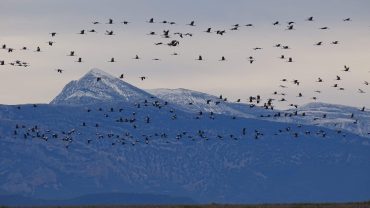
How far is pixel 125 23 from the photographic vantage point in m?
113

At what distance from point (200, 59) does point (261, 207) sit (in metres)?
17.9

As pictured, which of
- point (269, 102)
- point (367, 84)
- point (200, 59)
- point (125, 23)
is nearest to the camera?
point (125, 23)

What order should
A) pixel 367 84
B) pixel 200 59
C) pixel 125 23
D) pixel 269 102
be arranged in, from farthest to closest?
pixel 269 102 → pixel 367 84 → pixel 200 59 → pixel 125 23

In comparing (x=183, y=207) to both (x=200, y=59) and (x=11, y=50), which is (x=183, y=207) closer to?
(x=200, y=59)

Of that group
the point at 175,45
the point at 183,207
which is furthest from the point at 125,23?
the point at 183,207

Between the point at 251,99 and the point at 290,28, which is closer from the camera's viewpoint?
the point at 290,28

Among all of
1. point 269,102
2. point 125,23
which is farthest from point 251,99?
point 125,23

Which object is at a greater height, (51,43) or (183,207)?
(51,43)

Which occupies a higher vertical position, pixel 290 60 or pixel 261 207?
pixel 290 60

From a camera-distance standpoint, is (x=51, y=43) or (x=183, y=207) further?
(x=183, y=207)

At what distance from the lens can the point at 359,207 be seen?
12250 centimetres

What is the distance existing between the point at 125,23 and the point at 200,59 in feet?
36.1

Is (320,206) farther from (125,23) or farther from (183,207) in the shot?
(125,23)

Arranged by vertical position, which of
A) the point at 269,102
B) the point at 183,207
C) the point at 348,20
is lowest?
the point at 183,207
